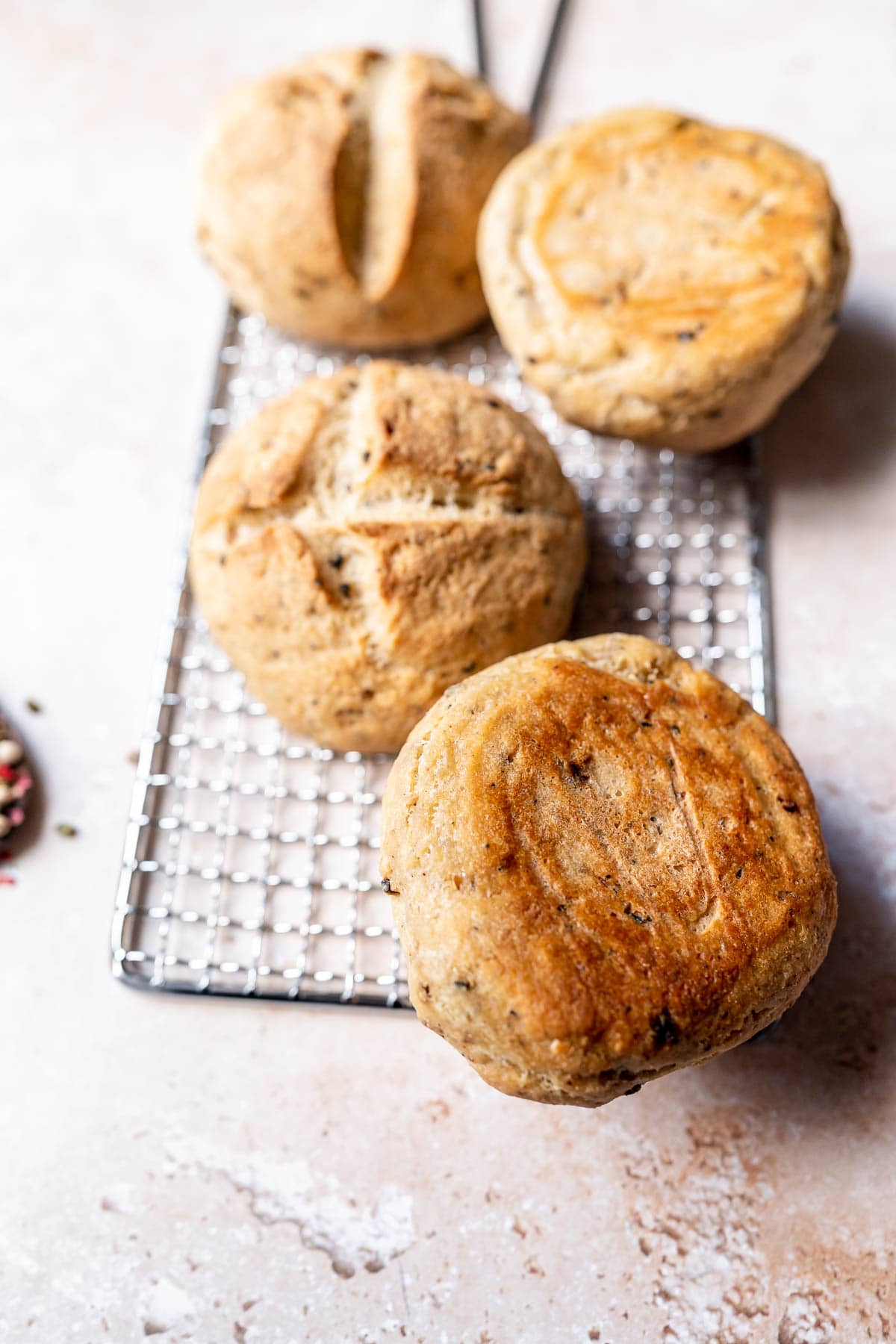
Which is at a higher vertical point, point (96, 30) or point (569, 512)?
point (96, 30)

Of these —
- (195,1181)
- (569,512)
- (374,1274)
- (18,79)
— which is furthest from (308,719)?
(18,79)

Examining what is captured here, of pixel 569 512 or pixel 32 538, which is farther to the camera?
pixel 32 538

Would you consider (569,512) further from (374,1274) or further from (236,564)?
(374,1274)

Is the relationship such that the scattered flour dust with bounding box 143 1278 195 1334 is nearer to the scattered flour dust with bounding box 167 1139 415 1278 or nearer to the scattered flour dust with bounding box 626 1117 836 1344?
the scattered flour dust with bounding box 167 1139 415 1278

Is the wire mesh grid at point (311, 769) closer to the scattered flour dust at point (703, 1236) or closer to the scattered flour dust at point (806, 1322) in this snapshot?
the scattered flour dust at point (703, 1236)

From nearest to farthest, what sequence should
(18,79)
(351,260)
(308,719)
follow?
(308,719) → (351,260) → (18,79)

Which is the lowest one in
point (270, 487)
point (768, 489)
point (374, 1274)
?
point (374, 1274)

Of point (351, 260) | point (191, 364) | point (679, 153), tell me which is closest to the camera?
point (679, 153)

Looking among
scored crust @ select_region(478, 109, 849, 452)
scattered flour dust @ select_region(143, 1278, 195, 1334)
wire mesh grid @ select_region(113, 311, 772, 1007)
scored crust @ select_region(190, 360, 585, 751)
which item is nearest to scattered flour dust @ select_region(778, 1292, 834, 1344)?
wire mesh grid @ select_region(113, 311, 772, 1007)
